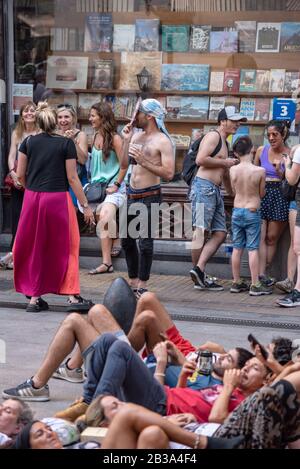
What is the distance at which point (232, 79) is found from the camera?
12.0 metres

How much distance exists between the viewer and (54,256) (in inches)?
381

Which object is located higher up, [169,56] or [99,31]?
[99,31]

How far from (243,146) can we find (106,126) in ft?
5.54

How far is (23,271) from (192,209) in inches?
83.2

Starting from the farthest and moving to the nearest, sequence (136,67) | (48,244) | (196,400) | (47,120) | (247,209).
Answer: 1. (136,67)
2. (247,209)
3. (48,244)
4. (47,120)
5. (196,400)

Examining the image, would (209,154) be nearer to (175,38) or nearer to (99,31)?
(175,38)

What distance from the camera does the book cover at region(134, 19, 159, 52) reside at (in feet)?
40.1

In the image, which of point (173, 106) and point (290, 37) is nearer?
point (290, 37)

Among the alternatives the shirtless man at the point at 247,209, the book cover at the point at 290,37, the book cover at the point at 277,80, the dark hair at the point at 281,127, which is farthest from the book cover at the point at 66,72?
the dark hair at the point at 281,127

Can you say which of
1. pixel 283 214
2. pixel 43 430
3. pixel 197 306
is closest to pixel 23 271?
pixel 197 306

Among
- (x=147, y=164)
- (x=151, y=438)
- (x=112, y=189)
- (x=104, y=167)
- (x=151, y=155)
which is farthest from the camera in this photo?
(x=104, y=167)

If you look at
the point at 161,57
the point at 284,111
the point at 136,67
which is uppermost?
the point at 161,57

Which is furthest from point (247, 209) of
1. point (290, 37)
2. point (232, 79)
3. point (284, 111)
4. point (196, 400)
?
point (196, 400)

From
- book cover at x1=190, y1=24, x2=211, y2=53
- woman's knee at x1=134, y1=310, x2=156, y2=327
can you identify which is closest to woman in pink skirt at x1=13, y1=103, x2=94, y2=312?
woman's knee at x1=134, y1=310, x2=156, y2=327
